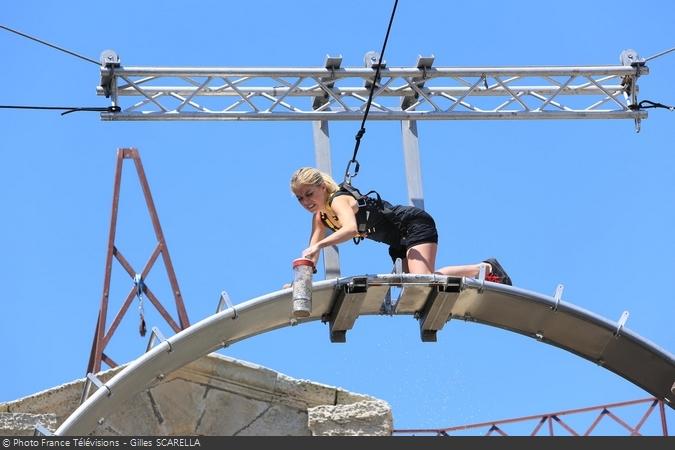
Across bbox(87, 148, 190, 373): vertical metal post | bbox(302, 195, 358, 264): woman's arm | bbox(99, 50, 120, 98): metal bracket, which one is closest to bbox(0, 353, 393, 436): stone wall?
bbox(87, 148, 190, 373): vertical metal post

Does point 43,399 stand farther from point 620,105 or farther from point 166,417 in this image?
point 620,105

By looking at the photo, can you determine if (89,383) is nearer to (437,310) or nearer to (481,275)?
(437,310)

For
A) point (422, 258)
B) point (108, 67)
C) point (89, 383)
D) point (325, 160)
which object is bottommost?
point (89, 383)

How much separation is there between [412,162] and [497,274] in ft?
5.44

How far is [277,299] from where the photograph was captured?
1329 centimetres

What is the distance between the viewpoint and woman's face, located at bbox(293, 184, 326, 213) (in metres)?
13.6

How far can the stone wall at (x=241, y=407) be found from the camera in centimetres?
1486

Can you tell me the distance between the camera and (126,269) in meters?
15.5

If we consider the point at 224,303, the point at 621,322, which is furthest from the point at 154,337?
the point at 621,322

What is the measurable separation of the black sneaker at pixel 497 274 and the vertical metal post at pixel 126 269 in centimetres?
302

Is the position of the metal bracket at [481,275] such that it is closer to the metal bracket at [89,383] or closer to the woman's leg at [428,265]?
the woman's leg at [428,265]

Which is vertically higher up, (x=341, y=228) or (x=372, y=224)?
(x=372, y=224)

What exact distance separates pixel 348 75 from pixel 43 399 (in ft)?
13.1

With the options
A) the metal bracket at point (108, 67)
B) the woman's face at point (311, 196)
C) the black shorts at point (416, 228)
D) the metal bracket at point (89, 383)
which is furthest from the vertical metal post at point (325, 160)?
the metal bracket at point (89, 383)
